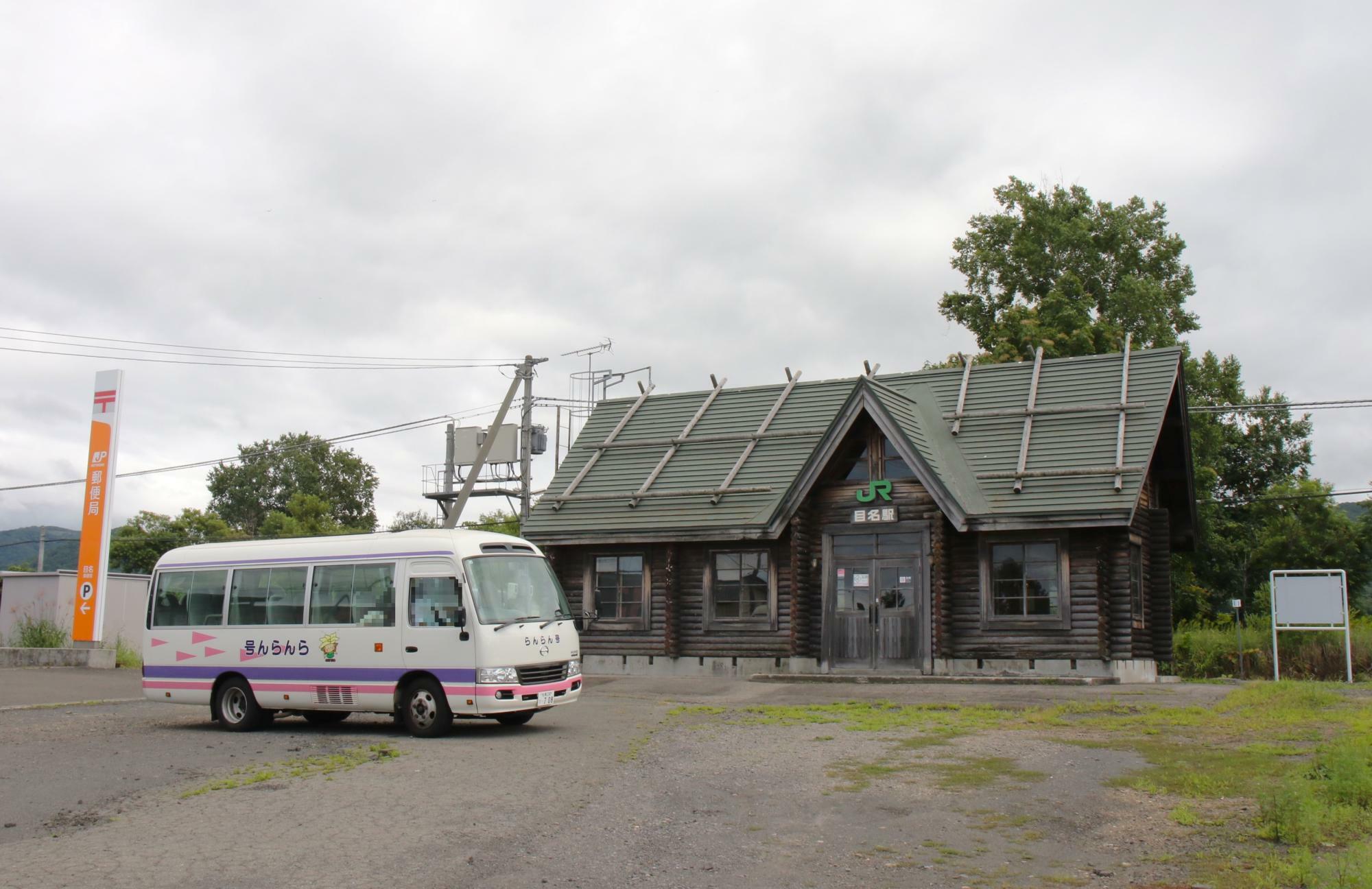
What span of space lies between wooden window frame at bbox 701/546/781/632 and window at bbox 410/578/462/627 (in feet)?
37.8

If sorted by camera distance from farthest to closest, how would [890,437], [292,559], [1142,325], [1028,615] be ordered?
1. [1142,325]
2. [890,437]
3. [1028,615]
4. [292,559]

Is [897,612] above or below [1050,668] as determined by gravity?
above

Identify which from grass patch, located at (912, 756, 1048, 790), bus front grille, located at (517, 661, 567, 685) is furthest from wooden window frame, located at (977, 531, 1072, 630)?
grass patch, located at (912, 756, 1048, 790)

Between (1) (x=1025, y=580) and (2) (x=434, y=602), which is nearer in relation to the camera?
(2) (x=434, y=602)

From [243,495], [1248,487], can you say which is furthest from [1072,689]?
[243,495]

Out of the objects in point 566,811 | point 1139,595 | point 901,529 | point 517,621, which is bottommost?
point 566,811

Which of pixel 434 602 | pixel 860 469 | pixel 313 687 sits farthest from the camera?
pixel 860 469

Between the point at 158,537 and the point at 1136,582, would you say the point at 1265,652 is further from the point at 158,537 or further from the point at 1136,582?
the point at 158,537

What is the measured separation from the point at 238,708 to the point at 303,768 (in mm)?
5202

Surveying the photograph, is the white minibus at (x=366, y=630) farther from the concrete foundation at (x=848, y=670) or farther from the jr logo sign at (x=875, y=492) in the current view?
the concrete foundation at (x=848, y=670)

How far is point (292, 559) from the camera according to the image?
55.2 ft

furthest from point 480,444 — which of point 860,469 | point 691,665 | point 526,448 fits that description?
point 860,469

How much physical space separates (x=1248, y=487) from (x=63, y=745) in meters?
51.5

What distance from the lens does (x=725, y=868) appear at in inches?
305
